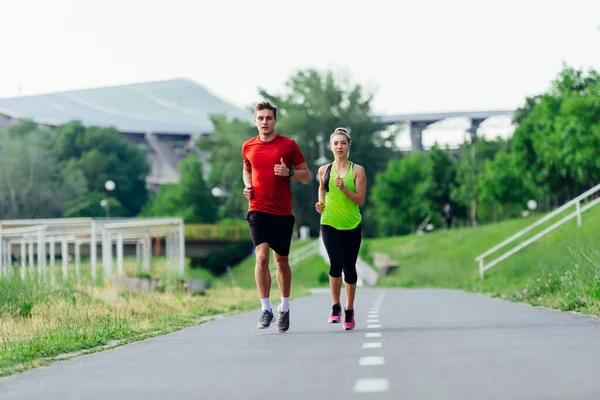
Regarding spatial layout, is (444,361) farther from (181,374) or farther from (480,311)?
(480,311)

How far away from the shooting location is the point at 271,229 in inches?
500

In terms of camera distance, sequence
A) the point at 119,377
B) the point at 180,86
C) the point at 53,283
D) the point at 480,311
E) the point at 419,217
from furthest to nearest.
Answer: the point at 180,86, the point at 419,217, the point at 53,283, the point at 480,311, the point at 119,377

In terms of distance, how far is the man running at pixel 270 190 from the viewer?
12.6 metres

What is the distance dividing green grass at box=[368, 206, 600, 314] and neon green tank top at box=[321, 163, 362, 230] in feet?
11.3

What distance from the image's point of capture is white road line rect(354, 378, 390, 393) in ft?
22.9

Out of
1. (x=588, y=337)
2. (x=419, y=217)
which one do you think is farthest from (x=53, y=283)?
(x=419, y=217)

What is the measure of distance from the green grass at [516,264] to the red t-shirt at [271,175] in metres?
4.25

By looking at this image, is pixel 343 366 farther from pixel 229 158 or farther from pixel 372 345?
pixel 229 158

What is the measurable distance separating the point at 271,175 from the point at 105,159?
338 ft

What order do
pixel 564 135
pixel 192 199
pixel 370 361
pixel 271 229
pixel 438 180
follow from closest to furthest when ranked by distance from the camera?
1. pixel 370 361
2. pixel 271 229
3. pixel 564 135
4. pixel 438 180
5. pixel 192 199

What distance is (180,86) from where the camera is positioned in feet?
506

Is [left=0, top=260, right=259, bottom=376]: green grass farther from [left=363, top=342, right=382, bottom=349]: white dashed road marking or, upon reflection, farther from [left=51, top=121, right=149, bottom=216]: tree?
[left=51, top=121, right=149, bottom=216]: tree

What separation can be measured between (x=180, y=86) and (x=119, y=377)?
14705cm

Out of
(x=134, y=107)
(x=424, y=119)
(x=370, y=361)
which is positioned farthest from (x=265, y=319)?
(x=134, y=107)
